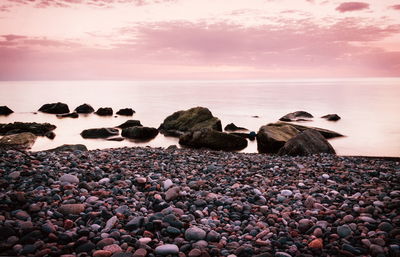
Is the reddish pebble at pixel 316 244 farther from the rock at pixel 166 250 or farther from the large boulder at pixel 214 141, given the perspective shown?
the large boulder at pixel 214 141

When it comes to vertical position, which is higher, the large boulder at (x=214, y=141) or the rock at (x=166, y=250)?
the large boulder at (x=214, y=141)

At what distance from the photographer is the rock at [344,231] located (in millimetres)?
4547

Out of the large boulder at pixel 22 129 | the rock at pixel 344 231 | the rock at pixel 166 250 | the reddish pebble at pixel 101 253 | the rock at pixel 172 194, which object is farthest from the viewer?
the large boulder at pixel 22 129

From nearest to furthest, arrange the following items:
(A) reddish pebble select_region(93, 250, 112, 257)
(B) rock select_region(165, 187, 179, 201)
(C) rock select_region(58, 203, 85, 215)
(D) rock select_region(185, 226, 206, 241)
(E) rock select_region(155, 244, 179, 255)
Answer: (A) reddish pebble select_region(93, 250, 112, 257)
(E) rock select_region(155, 244, 179, 255)
(D) rock select_region(185, 226, 206, 241)
(C) rock select_region(58, 203, 85, 215)
(B) rock select_region(165, 187, 179, 201)

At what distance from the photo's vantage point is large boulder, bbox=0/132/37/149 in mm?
17406

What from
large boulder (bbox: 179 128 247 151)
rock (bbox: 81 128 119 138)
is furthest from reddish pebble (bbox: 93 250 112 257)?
rock (bbox: 81 128 119 138)

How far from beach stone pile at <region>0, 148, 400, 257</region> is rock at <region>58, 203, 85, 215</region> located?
0.02 meters

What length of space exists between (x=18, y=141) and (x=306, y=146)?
53.6ft

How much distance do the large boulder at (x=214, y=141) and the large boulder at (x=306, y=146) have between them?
390 centimetres

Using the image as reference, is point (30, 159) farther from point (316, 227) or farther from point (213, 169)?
point (316, 227)

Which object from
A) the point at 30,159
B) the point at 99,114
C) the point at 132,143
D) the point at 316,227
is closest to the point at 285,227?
the point at 316,227

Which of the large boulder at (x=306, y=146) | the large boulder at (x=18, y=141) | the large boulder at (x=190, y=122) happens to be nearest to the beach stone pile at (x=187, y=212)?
the large boulder at (x=306, y=146)

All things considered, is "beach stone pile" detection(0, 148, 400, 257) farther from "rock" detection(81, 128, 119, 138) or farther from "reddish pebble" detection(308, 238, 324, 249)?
"rock" detection(81, 128, 119, 138)

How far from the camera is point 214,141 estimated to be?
54.6ft
